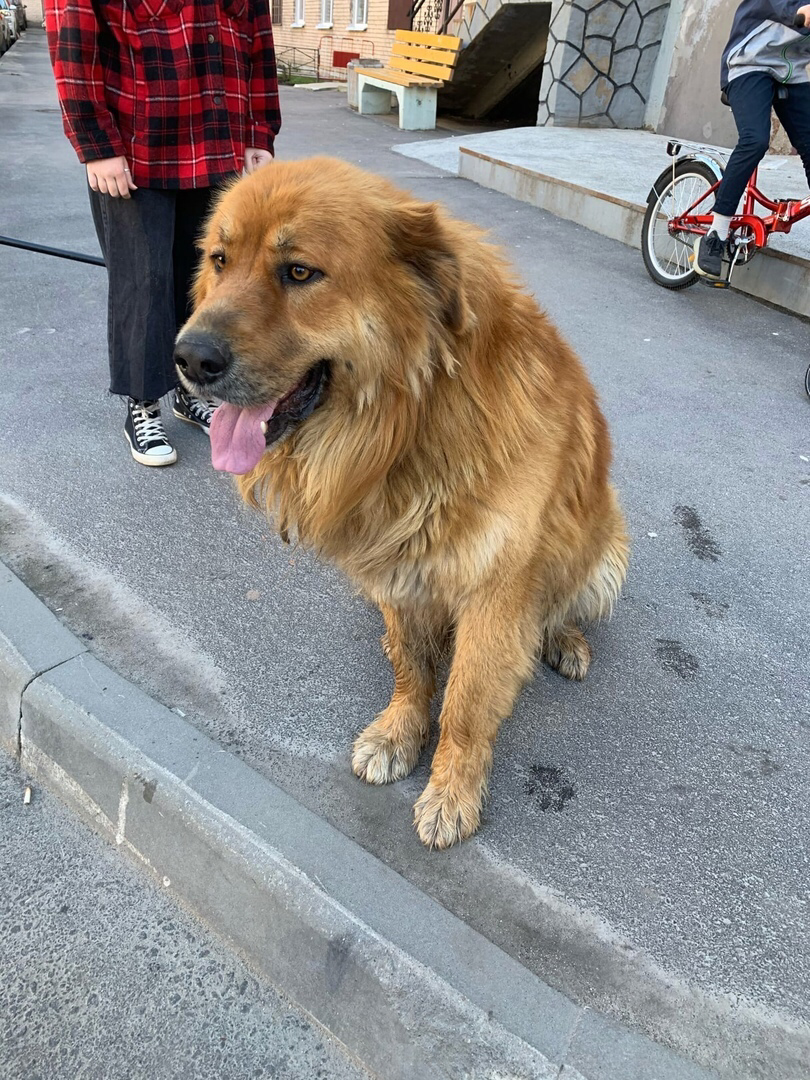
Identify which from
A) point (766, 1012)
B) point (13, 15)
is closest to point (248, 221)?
point (766, 1012)

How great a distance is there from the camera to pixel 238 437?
1.86 metres

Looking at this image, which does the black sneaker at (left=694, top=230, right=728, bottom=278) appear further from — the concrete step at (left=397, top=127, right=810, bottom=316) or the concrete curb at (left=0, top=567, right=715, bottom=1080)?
the concrete curb at (left=0, top=567, right=715, bottom=1080)

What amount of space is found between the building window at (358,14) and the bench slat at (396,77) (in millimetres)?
8445

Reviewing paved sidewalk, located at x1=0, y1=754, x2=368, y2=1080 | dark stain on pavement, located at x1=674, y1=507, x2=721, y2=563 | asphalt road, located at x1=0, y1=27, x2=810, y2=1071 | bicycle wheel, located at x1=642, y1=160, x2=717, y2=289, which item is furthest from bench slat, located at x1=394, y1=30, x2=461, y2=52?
paved sidewalk, located at x1=0, y1=754, x2=368, y2=1080

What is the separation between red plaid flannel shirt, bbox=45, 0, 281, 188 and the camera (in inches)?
113

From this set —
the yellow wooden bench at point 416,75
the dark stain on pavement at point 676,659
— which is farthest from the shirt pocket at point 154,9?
the yellow wooden bench at point 416,75

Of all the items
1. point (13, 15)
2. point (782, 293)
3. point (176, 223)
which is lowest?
point (782, 293)

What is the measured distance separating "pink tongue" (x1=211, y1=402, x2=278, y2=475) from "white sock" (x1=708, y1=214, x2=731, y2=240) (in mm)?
4929

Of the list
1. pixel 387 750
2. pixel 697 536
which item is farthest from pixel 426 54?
pixel 387 750

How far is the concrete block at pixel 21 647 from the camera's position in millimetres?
2393

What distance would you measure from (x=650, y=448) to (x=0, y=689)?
11.2ft

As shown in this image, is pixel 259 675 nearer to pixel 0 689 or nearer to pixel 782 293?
pixel 0 689

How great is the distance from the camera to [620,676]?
8.84ft

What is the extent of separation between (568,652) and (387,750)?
0.80 metres
